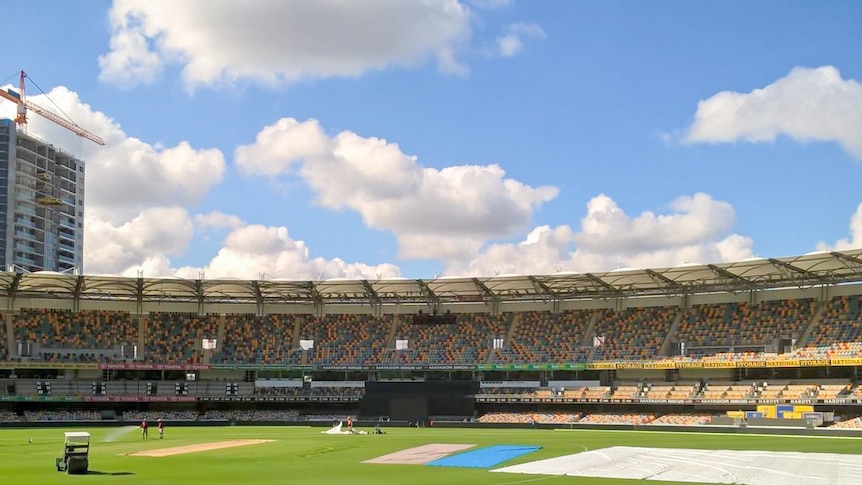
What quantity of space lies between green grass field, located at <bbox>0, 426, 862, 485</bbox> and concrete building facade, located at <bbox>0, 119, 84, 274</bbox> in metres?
106

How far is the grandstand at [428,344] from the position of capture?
269 feet

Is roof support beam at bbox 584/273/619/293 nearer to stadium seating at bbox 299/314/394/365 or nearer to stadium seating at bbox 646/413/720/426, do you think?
stadium seating at bbox 646/413/720/426

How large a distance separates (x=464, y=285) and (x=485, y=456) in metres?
44.4

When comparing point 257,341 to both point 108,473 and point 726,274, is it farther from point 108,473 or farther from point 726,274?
point 108,473

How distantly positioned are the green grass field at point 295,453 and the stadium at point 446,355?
1451mm

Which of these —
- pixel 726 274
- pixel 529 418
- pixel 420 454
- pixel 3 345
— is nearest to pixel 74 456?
pixel 420 454

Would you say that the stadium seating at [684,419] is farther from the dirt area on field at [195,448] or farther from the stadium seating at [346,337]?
the dirt area on field at [195,448]

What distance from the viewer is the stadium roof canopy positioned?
7950 cm

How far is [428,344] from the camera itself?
97750 millimetres

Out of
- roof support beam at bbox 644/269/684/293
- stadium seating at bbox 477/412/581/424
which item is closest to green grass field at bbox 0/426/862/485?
stadium seating at bbox 477/412/581/424

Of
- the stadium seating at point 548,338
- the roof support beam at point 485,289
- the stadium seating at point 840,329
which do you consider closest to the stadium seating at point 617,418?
the stadium seating at point 548,338

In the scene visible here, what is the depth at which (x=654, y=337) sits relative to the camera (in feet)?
294

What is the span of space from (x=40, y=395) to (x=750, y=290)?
7052 cm

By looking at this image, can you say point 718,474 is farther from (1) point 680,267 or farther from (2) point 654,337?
(2) point 654,337
